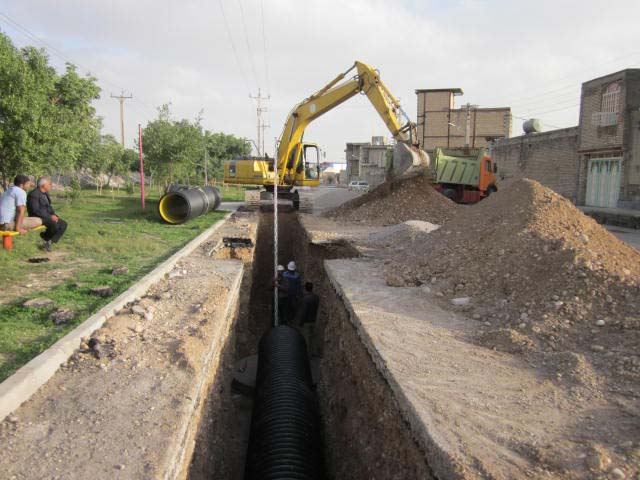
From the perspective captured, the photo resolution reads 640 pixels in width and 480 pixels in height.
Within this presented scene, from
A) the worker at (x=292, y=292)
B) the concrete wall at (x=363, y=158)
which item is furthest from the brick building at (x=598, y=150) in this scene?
the concrete wall at (x=363, y=158)

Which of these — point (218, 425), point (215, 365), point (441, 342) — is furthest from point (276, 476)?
point (441, 342)

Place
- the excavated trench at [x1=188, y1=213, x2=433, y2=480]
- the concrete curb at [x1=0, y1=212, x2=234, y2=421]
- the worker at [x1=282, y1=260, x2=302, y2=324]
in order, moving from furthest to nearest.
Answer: the worker at [x1=282, y1=260, x2=302, y2=324] < the excavated trench at [x1=188, y1=213, x2=433, y2=480] < the concrete curb at [x1=0, y1=212, x2=234, y2=421]

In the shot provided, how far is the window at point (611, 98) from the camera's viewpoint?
18891 millimetres

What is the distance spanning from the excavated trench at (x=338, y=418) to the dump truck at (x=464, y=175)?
46.5 ft

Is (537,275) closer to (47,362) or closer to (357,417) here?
(357,417)

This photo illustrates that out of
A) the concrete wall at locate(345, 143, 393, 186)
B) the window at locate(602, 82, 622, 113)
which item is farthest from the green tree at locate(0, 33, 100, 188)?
the concrete wall at locate(345, 143, 393, 186)

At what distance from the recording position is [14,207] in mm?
7113

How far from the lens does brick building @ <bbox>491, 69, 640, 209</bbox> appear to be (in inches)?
711

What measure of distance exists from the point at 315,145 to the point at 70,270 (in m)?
12.3

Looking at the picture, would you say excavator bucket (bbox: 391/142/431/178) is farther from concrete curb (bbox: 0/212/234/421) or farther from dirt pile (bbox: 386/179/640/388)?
concrete curb (bbox: 0/212/234/421)

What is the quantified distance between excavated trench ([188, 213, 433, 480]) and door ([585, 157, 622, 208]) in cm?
1576

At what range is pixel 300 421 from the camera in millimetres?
4863

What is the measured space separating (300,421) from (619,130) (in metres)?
19.2

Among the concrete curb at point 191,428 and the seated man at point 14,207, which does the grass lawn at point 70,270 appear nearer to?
the seated man at point 14,207
